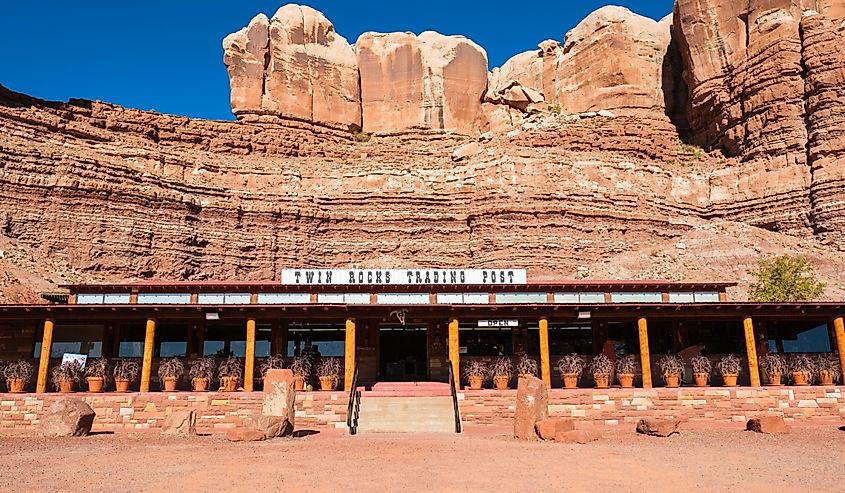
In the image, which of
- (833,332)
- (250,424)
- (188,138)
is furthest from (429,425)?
(188,138)

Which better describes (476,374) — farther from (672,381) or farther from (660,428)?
(672,381)

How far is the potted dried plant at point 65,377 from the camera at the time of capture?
18969 mm

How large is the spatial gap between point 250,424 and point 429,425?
4.95 meters

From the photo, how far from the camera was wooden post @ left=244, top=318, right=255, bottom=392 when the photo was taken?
19172 millimetres

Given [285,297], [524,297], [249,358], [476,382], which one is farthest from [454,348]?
[285,297]

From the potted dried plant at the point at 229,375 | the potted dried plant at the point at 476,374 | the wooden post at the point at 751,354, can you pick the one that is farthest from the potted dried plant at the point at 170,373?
the wooden post at the point at 751,354

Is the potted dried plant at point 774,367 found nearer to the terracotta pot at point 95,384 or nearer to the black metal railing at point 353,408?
the black metal railing at point 353,408

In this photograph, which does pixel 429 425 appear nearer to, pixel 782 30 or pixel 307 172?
pixel 307 172

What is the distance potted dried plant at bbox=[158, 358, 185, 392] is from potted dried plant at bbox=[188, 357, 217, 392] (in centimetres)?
52

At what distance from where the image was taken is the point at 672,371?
1941 cm

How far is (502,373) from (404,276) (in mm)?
8725

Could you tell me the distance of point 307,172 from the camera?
55.3 metres

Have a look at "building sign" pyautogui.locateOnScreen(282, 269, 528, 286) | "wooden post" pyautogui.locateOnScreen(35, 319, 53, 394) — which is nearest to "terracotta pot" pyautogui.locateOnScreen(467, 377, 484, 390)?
"building sign" pyautogui.locateOnScreen(282, 269, 528, 286)

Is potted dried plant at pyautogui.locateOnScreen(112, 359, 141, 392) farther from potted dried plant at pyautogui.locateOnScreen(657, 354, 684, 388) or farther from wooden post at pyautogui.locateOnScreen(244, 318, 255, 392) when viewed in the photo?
potted dried plant at pyautogui.locateOnScreen(657, 354, 684, 388)
